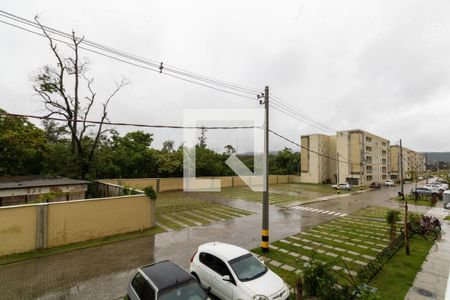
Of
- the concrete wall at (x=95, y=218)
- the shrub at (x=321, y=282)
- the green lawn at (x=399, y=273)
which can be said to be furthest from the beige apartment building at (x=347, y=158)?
the shrub at (x=321, y=282)

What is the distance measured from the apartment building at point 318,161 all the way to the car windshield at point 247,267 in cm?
5336

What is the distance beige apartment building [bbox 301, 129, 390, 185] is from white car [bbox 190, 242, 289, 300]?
1773 inches

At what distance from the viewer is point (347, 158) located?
53.9 metres

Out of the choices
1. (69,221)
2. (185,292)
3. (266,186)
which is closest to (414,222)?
(266,186)

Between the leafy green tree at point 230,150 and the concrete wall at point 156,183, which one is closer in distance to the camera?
the concrete wall at point 156,183

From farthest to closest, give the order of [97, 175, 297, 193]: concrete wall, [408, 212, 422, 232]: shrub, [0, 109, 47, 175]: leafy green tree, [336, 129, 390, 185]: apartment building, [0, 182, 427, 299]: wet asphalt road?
1. [336, 129, 390, 185]: apartment building
2. [0, 109, 47, 175]: leafy green tree
3. [97, 175, 297, 193]: concrete wall
4. [408, 212, 422, 232]: shrub
5. [0, 182, 427, 299]: wet asphalt road

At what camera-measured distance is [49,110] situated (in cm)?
2389

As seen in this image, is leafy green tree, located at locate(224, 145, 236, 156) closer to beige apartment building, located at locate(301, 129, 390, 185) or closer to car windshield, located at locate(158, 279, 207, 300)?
beige apartment building, located at locate(301, 129, 390, 185)

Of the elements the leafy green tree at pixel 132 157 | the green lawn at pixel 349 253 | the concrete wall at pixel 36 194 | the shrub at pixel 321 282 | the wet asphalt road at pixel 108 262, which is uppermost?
the leafy green tree at pixel 132 157

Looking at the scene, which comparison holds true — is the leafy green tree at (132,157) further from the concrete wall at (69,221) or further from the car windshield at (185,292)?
the car windshield at (185,292)

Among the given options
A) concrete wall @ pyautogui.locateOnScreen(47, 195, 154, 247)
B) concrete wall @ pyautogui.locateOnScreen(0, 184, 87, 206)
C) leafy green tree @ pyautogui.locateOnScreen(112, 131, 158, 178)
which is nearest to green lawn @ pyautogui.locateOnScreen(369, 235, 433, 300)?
concrete wall @ pyautogui.locateOnScreen(47, 195, 154, 247)

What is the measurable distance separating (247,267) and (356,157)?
53.6m

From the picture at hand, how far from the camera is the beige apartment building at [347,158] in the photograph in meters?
53.0

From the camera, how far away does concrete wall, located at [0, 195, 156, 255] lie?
11.5 metres
